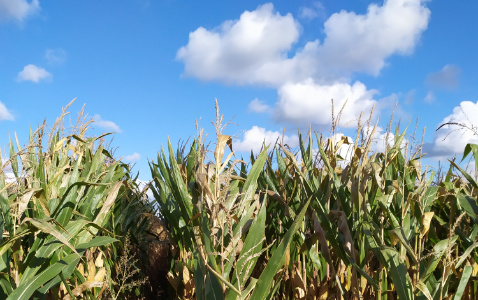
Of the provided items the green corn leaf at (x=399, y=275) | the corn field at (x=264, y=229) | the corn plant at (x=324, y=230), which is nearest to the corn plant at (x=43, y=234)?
the corn field at (x=264, y=229)

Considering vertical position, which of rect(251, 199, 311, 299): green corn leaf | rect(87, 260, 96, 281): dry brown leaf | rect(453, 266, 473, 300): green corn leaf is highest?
rect(87, 260, 96, 281): dry brown leaf

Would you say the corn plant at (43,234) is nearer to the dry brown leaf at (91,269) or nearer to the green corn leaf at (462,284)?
the dry brown leaf at (91,269)

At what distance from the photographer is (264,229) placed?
6.70ft

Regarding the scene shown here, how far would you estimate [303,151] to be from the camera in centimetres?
278

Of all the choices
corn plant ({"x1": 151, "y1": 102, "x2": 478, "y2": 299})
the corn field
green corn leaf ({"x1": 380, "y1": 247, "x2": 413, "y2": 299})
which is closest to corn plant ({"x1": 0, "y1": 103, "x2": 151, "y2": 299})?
the corn field

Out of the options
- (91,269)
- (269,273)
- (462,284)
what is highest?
(91,269)

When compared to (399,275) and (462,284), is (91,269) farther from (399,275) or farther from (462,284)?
(462,284)

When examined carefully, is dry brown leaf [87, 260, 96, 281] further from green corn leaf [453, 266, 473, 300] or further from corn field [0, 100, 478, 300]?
green corn leaf [453, 266, 473, 300]

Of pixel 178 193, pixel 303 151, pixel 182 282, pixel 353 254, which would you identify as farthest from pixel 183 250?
pixel 353 254

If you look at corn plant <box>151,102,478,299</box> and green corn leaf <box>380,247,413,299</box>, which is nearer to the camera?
corn plant <box>151,102,478,299</box>

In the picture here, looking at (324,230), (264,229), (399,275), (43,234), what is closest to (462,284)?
(399,275)

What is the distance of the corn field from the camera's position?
1884 millimetres

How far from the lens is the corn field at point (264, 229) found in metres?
1.88

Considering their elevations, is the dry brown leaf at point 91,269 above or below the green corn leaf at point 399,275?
above
